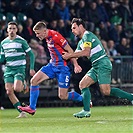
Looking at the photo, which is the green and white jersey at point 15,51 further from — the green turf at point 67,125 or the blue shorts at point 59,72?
the green turf at point 67,125

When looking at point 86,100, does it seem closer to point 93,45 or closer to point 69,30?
point 93,45

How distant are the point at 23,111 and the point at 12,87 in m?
1.18

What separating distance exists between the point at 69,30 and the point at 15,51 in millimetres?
6981

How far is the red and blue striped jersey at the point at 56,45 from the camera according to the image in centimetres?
1566

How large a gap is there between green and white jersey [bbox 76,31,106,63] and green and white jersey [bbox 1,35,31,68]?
6.81 feet

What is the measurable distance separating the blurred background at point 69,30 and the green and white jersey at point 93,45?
6.34 metres

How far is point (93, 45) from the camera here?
1493 centimetres

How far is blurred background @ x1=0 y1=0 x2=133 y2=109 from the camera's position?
21766mm

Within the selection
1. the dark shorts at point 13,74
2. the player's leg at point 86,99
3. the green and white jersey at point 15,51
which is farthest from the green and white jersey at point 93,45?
the dark shorts at point 13,74

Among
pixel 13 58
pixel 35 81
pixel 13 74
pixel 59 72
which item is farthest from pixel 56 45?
pixel 13 74

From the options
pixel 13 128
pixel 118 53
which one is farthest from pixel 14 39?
pixel 118 53

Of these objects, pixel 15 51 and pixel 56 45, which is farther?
pixel 15 51

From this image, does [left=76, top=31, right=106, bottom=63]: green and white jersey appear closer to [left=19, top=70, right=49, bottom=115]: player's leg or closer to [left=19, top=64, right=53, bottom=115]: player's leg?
[left=19, top=64, right=53, bottom=115]: player's leg

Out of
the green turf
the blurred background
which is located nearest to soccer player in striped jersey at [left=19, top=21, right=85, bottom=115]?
the green turf
